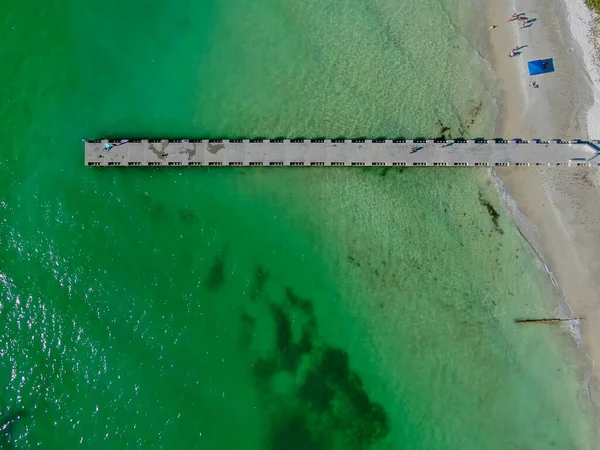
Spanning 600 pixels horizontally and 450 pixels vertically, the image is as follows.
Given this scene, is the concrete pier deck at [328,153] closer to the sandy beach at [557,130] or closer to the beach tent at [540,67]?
the sandy beach at [557,130]

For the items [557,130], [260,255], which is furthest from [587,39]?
[260,255]

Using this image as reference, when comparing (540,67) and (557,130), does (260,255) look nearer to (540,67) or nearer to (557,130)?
(557,130)

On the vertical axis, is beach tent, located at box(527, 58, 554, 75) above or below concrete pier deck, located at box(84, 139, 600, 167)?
above

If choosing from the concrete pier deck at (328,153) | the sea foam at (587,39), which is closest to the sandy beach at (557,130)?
the sea foam at (587,39)

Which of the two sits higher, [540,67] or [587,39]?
[587,39]

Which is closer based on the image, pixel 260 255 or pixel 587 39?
pixel 260 255

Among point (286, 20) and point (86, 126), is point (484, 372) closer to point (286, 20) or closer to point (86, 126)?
point (286, 20)

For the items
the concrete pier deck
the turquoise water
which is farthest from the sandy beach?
the turquoise water

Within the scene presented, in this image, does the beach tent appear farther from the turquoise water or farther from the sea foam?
the turquoise water
